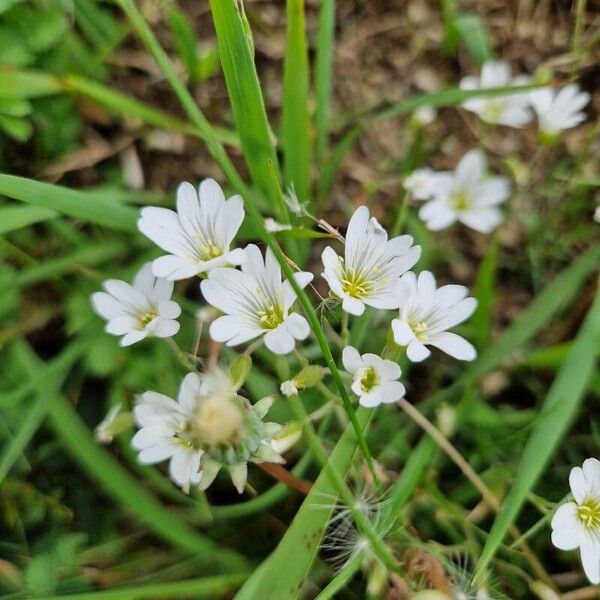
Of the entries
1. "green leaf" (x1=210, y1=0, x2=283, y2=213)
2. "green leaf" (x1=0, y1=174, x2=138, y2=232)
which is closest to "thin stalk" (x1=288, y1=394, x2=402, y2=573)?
"green leaf" (x1=210, y1=0, x2=283, y2=213)

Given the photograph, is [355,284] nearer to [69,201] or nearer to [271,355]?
[271,355]

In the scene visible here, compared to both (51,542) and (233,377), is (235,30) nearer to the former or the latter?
(233,377)

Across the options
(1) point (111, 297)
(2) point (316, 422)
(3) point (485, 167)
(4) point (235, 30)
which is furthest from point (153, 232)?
(3) point (485, 167)

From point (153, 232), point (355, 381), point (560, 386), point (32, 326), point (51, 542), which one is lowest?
point (51, 542)

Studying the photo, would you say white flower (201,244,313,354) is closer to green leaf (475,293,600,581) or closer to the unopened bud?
the unopened bud

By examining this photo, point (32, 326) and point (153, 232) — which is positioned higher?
point (153, 232)

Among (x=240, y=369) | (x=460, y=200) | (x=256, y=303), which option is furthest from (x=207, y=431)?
(x=460, y=200)

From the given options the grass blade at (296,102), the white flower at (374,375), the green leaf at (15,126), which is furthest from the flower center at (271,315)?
the green leaf at (15,126)

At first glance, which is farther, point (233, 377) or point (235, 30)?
point (235, 30)
